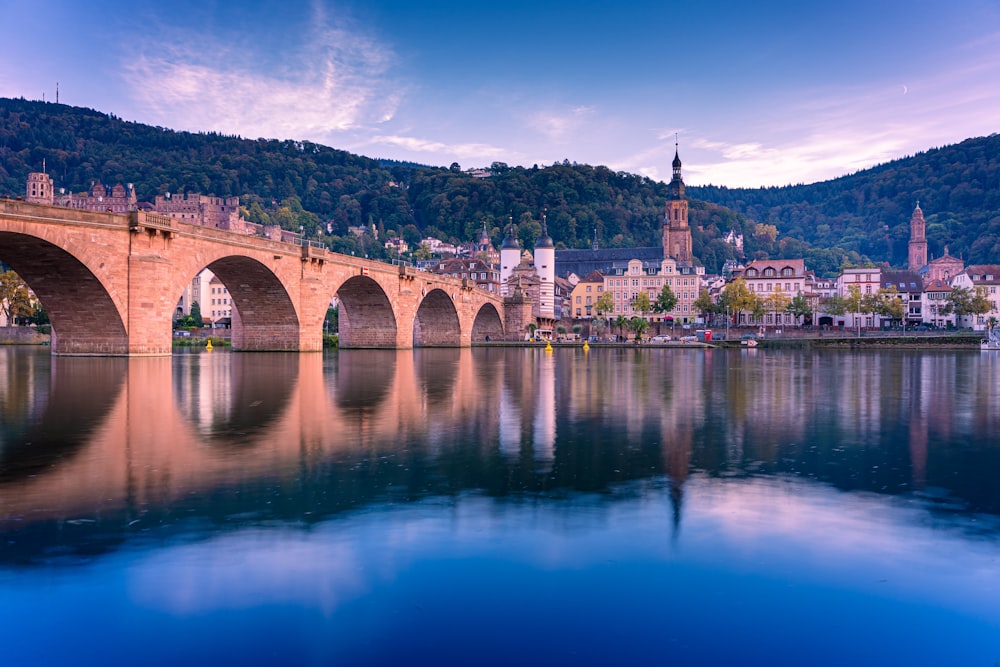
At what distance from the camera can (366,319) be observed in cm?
6159

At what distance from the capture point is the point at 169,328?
35.7 metres

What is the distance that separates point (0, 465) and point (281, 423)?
17.6 ft

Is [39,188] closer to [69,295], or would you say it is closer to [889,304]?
[69,295]

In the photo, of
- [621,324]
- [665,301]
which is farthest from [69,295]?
[665,301]

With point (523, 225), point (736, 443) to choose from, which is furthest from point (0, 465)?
point (523, 225)

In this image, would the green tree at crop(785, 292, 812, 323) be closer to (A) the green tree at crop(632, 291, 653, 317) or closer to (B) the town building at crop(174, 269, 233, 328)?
(A) the green tree at crop(632, 291, 653, 317)

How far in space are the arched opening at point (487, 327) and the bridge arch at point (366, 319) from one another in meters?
30.1

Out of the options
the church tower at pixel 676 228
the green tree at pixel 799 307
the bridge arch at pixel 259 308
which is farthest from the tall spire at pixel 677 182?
the bridge arch at pixel 259 308

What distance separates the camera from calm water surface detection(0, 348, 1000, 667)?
17.1 feet

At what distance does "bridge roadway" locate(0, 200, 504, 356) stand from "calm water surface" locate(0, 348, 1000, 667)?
1767 centimetres

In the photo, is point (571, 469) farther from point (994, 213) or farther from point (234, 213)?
point (994, 213)

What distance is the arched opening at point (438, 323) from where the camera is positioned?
2958 inches

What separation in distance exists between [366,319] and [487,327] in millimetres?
33490

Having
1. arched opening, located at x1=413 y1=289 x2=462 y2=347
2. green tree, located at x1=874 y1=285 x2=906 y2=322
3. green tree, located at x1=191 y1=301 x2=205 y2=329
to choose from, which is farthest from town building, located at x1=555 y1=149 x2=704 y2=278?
green tree, located at x1=191 y1=301 x2=205 y2=329
